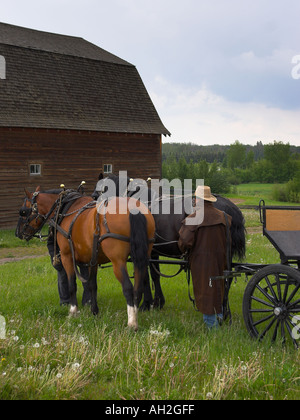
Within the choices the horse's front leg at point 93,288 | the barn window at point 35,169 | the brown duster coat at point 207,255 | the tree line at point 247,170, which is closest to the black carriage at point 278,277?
the brown duster coat at point 207,255

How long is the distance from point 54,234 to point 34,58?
16.8 meters

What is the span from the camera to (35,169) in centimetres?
2061

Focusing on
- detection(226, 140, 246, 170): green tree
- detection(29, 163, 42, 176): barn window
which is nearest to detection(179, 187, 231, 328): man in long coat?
detection(29, 163, 42, 176): barn window

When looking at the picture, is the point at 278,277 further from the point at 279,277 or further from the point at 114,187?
the point at 114,187

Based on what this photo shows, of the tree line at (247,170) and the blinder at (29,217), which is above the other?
the tree line at (247,170)

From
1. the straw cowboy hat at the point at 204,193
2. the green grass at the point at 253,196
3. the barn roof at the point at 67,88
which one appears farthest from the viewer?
the green grass at the point at 253,196

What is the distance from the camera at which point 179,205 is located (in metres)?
7.36

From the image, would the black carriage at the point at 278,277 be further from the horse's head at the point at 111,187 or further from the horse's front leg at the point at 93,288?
the horse's head at the point at 111,187

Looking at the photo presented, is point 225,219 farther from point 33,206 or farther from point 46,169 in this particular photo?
point 46,169

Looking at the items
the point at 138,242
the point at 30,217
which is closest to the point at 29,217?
the point at 30,217

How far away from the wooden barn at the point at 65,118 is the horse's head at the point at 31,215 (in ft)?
39.6

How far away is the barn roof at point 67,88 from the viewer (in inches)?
790

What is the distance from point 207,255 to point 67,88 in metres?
18.0

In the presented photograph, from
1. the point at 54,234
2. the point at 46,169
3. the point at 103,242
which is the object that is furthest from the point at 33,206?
the point at 46,169
